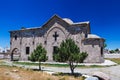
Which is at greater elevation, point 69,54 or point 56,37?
point 56,37

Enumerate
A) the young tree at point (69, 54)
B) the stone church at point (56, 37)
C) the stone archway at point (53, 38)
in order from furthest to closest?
the stone archway at point (53, 38) < the stone church at point (56, 37) < the young tree at point (69, 54)

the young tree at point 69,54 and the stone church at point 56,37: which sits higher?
the stone church at point 56,37

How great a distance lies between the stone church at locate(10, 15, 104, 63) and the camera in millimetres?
38094

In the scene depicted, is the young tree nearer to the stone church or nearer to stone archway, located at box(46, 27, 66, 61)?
the stone church

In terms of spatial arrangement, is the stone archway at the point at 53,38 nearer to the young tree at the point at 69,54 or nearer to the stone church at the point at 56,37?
the stone church at the point at 56,37

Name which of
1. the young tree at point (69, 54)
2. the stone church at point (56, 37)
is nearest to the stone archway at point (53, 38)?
the stone church at point (56, 37)

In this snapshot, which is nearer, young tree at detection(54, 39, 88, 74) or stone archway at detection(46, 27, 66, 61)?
young tree at detection(54, 39, 88, 74)

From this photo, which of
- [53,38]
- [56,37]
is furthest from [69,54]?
[53,38]

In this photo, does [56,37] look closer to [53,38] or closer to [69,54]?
[53,38]

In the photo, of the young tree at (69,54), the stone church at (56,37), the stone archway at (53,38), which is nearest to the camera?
the young tree at (69,54)

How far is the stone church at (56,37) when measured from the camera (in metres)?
38.1

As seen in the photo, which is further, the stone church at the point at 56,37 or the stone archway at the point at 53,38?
the stone archway at the point at 53,38

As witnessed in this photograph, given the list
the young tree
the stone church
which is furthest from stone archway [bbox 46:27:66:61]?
the young tree

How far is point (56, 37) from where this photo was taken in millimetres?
42094
